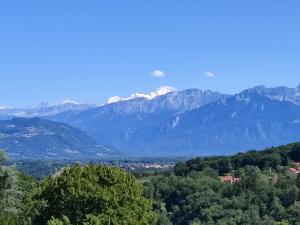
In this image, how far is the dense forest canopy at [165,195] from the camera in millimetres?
36062

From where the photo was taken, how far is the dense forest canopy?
118 feet

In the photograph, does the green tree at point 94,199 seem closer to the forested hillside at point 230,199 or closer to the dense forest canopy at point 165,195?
the dense forest canopy at point 165,195

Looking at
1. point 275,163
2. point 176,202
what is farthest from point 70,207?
point 275,163

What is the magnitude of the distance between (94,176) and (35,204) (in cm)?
393

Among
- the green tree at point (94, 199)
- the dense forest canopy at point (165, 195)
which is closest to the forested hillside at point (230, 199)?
the dense forest canopy at point (165, 195)

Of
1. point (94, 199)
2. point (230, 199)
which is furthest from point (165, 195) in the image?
point (94, 199)

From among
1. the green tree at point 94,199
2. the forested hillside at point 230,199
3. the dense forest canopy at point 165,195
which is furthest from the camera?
the forested hillside at point 230,199

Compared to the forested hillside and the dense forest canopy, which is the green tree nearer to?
the dense forest canopy

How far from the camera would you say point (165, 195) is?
323ft

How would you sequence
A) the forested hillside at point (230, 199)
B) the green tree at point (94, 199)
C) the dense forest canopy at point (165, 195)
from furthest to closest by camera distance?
1. the forested hillside at point (230, 199)
2. the dense forest canopy at point (165, 195)
3. the green tree at point (94, 199)

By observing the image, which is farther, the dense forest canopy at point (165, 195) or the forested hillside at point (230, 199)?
the forested hillside at point (230, 199)

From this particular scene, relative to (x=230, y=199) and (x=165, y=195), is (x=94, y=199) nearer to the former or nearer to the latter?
(x=230, y=199)

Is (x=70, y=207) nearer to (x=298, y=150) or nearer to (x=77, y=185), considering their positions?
(x=77, y=185)

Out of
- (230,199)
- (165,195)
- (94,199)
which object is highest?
(94,199)
